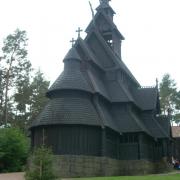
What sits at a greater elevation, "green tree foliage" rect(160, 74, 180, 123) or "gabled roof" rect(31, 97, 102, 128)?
"green tree foliage" rect(160, 74, 180, 123)

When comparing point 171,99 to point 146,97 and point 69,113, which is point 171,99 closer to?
point 146,97

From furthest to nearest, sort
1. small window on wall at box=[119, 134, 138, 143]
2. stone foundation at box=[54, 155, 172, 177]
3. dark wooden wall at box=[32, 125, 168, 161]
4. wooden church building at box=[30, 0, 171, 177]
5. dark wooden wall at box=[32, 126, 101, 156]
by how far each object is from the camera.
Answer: small window on wall at box=[119, 134, 138, 143], wooden church building at box=[30, 0, 171, 177], dark wooden wall at box=[32, 125, 168, 161], dark wooden wall at box=[32, 126, 101, 156], stone foundation at box=[54, 155, 172, 177]

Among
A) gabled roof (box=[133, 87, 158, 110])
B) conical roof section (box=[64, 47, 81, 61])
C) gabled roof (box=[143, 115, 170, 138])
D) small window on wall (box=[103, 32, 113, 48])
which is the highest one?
small window on wall (box=[103, 32, 113, 48])

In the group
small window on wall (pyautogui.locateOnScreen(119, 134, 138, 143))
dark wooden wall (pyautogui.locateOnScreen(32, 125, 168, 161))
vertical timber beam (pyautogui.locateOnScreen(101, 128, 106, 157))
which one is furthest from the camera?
small window on wall (pyautogui.locateOnScreen(119, 134, 138, 143))

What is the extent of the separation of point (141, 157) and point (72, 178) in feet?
25.7

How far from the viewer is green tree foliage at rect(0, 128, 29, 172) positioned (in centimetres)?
3042

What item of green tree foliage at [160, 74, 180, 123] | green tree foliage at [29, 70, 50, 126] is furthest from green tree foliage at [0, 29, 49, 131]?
green tree foliage at [160, 74, 180, 123]

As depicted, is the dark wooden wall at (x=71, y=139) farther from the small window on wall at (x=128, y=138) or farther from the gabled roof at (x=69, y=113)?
the small window on wall at (x=128, y=138)

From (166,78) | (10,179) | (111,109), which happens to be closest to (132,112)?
(111,109)

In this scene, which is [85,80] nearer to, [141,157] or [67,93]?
[67,93]

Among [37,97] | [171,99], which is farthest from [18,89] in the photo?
[171,99]

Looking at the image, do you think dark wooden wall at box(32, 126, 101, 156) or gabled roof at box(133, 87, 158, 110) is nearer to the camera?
dark wooden wall at box(32, 126, 101, 156)

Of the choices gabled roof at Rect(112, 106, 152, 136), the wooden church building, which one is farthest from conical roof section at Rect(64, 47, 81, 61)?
gabled roof at Rect(112, 106, 152, 136)

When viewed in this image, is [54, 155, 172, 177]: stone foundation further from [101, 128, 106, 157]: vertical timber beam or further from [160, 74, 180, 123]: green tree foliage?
[160, 74, 180, 123]: green tree foliage
